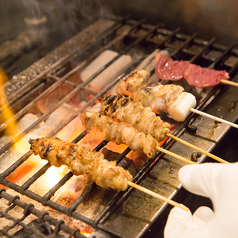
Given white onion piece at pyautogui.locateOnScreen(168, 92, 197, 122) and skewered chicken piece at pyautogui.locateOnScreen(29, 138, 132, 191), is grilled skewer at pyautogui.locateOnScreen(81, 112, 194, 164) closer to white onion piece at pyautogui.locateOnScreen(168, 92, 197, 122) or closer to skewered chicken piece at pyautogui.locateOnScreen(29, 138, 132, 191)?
skewered chicken piece at pyautogui.locateOnScreen(29, 138, 132, 191)

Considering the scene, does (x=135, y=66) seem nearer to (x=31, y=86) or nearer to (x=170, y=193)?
(x=31, y=86)

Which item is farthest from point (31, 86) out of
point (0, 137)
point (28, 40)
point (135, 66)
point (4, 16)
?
point (4, 16)

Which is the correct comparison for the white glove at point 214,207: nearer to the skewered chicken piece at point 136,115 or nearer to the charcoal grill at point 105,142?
the charcoal grill at point 105,142

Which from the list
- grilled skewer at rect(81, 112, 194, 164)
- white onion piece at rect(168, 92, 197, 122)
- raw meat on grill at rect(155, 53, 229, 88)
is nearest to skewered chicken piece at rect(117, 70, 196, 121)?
white onion piece at rect(168, 92, 197, 122)

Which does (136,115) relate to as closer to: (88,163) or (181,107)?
(181,107)

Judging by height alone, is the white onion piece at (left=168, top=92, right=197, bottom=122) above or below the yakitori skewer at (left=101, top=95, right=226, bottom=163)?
above
